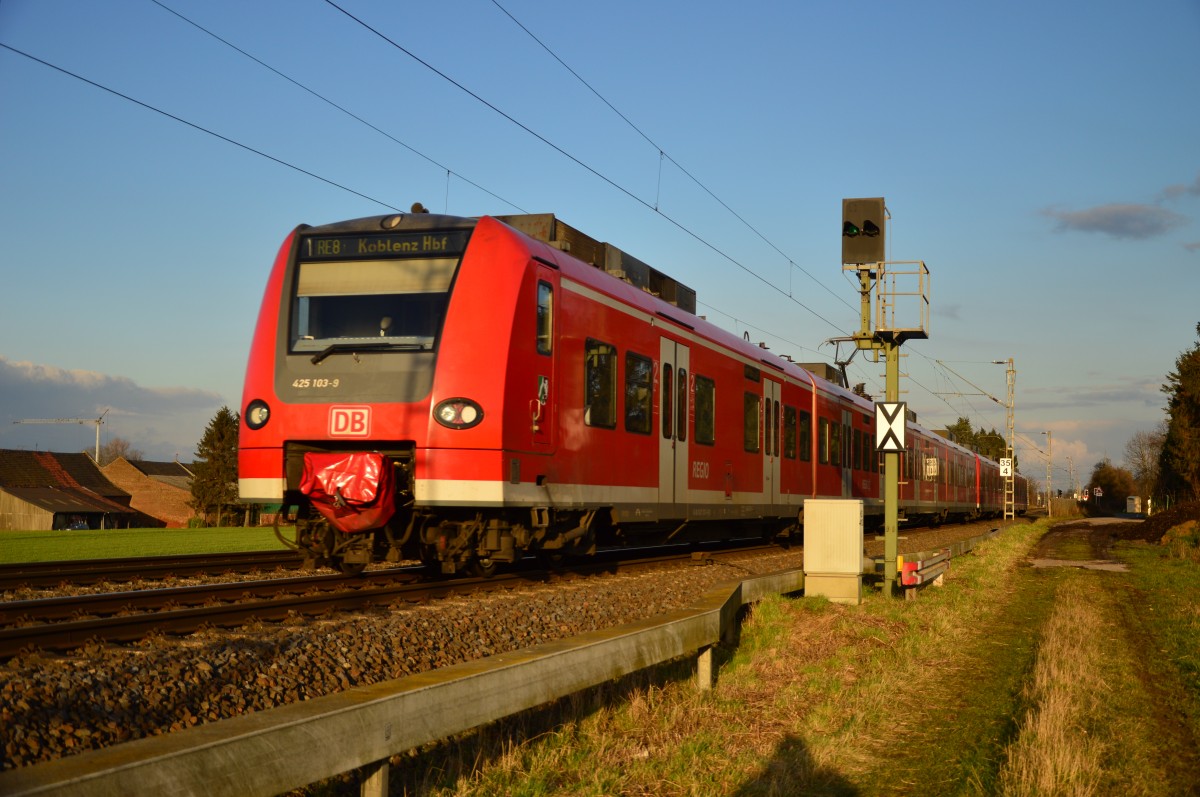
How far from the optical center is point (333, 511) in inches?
404

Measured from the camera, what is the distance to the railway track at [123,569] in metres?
10.9

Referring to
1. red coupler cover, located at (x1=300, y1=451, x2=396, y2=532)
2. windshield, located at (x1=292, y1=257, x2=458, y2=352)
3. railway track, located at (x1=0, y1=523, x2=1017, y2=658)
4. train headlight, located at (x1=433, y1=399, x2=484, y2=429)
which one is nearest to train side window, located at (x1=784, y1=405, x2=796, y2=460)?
railway track, located at (x1=0, y1=523, x2=1017, y2=658)

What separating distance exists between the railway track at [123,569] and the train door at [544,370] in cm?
446

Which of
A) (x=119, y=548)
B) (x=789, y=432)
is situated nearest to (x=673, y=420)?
(x=789, y=432)

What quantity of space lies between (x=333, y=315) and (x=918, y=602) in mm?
7258

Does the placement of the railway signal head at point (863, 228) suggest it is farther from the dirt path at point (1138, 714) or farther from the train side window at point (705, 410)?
the dirt path at point (1138, 714)

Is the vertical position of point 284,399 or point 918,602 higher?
point 284,399

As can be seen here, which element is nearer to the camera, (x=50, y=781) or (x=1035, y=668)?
(x=50, y=781)

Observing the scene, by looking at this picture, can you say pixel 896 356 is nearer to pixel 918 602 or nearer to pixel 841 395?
pixel 918 602

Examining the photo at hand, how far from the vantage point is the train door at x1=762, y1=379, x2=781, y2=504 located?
18.8 meters

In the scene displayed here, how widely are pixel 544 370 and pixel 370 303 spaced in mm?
1843

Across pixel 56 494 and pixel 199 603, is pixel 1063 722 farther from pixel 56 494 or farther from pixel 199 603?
pixel 56 494

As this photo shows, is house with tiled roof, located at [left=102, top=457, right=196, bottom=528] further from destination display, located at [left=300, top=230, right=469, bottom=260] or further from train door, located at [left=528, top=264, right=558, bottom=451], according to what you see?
train door, located at [left=528, top=264, right=558, bottom=451]

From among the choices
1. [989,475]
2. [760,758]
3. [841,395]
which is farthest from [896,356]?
[989,475]
